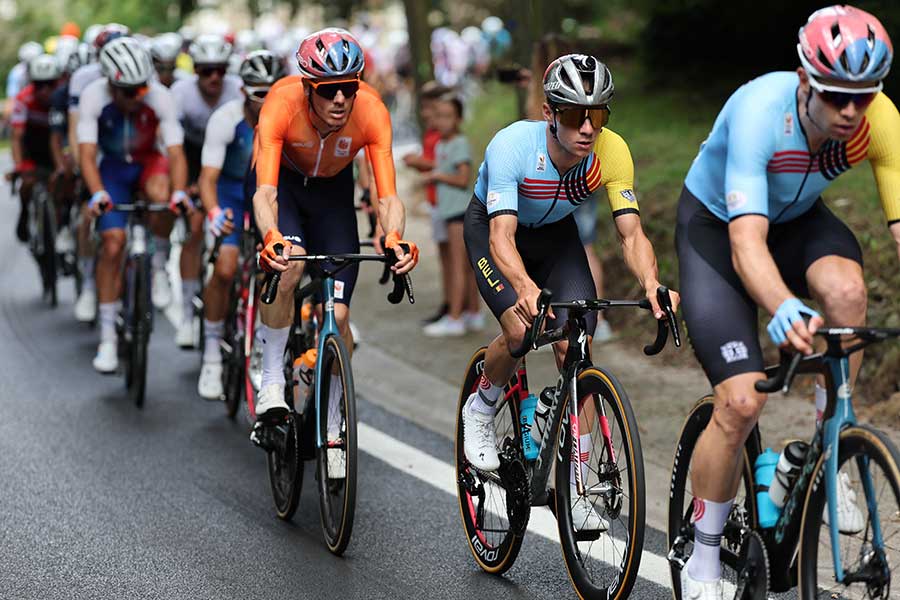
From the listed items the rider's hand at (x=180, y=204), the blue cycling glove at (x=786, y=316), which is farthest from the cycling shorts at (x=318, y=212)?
the blue cycling glove at (x=786, y=316)

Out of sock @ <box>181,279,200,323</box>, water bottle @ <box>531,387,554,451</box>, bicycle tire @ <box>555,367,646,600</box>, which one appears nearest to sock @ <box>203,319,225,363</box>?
sock @ <box>181,279,200,323</box>

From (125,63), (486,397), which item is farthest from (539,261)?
(125,63)

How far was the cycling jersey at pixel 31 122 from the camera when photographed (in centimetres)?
1271

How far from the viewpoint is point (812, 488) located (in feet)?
13.7

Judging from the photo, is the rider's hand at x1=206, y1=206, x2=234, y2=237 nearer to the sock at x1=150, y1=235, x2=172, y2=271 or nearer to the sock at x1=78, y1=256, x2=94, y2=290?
the sock at x1=150, y1=235, x2=172, y2=271

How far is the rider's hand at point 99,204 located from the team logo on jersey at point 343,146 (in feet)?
9.14

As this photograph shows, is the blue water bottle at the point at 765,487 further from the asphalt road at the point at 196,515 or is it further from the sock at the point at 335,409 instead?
the sock at the point at 335,409

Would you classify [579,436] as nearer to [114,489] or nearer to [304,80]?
[304,80]

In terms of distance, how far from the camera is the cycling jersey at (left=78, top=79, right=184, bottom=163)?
9.16 metres

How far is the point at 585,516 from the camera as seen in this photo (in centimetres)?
512

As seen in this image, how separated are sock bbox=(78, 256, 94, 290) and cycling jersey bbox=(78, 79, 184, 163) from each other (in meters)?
1.68

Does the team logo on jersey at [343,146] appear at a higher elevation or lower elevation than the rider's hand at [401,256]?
higher

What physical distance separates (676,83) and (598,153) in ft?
38.1

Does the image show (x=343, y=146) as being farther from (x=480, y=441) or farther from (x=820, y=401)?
(x=820, y=401)
